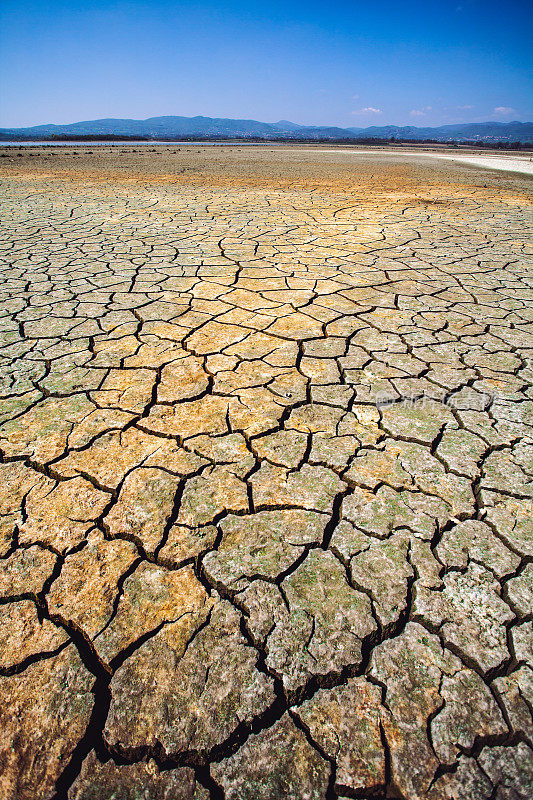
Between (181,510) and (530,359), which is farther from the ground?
(530,359)

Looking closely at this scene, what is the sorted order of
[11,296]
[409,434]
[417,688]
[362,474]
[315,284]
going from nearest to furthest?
[417,688]
[362,474]
[409,434]
[11,296]
[315,284]

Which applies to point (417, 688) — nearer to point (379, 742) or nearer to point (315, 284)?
point (379, 742)

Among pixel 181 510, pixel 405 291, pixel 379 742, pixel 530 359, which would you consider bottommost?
pixel 379 742

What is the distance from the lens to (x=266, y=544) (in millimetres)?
1523

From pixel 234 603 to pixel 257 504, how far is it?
0.44 metres

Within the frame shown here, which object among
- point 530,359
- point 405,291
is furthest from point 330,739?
point 405,291

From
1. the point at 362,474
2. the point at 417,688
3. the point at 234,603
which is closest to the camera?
the point at 417,688

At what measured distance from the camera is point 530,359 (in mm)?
2717

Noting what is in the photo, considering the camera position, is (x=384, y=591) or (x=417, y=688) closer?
(x=417, y=688)

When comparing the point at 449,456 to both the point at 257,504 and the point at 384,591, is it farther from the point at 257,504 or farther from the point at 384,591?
the point at 257,504

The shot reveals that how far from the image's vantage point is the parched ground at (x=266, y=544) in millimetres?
1020

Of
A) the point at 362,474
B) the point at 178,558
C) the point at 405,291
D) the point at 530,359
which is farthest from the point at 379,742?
the point at 405,291

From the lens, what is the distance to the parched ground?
3.34 feet

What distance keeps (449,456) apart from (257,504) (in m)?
0.99
